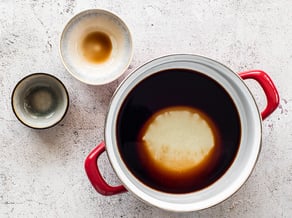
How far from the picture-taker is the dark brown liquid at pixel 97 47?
1.01 m

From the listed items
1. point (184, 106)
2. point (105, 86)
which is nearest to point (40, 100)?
point (105, 86)

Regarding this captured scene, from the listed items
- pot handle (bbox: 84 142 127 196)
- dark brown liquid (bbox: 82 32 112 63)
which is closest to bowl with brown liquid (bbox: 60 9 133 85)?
dark brown liquid (bbox: 82 32 112 63)

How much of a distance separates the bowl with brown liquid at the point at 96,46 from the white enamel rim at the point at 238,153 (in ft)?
0.25

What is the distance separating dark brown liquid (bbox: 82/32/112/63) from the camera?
39.9 inches

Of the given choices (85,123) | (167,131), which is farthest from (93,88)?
(167,131)

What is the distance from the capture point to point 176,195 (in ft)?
3.16

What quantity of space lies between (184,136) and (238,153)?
0.11 meters

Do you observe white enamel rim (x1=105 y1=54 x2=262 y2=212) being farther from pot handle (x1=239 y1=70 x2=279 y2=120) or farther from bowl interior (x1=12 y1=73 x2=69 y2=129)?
bowl interior (x1=12 y1=73 x2=69 y2=129)

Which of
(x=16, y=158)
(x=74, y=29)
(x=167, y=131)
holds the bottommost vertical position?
(x=16, y=158)

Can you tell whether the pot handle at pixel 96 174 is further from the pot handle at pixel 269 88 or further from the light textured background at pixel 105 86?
the pot handle at pixel 269 88

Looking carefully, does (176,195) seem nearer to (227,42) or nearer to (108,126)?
(108,126)

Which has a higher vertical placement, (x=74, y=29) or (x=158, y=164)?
(x=74, y=29)

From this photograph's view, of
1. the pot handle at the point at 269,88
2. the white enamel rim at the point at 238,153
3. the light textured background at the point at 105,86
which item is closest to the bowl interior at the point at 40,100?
the light textured background at the point at 105,86

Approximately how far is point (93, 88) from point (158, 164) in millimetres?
197
